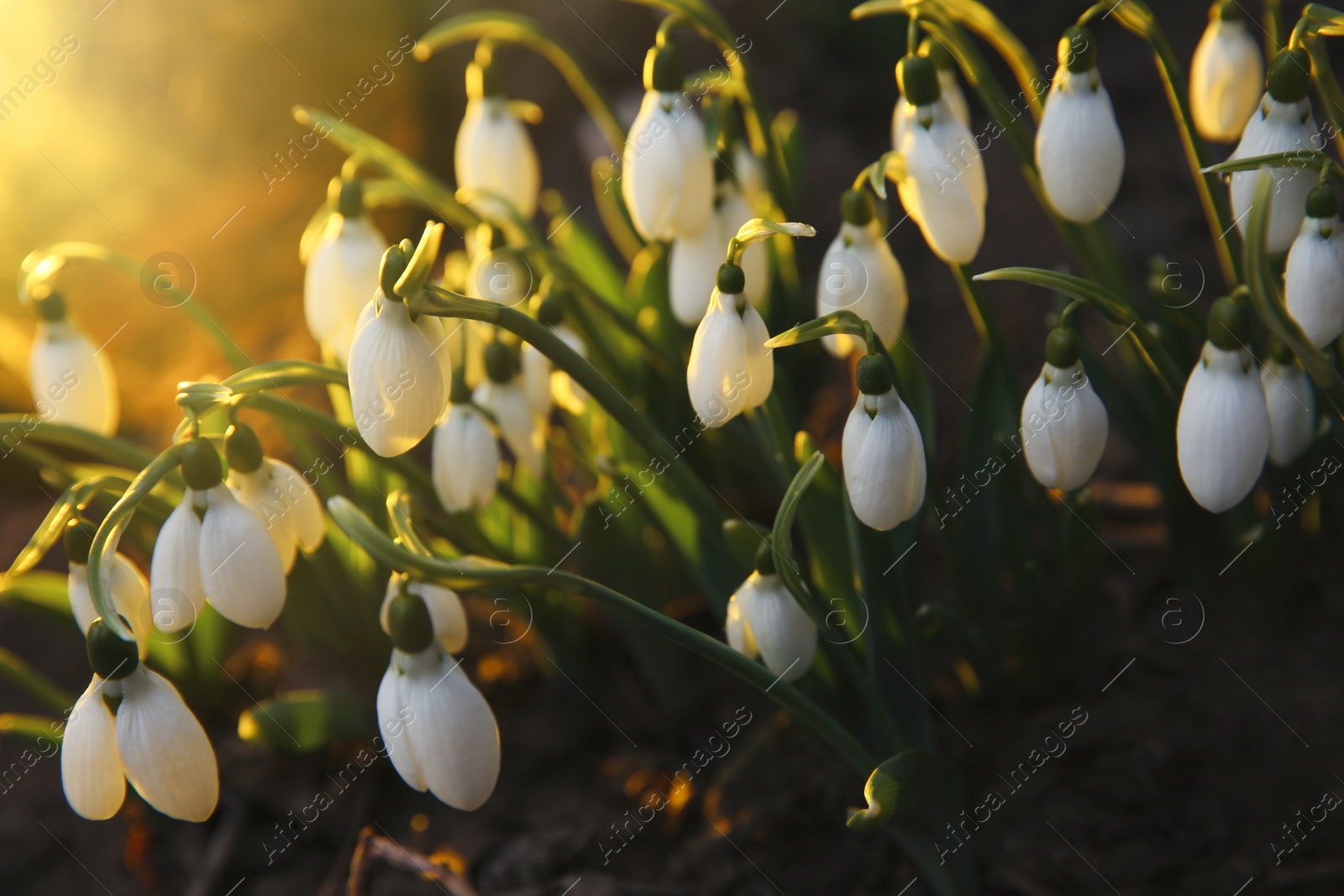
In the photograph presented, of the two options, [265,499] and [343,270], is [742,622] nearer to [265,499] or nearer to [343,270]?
[265,499]

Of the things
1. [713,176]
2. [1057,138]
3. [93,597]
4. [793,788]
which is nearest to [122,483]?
[93,597]

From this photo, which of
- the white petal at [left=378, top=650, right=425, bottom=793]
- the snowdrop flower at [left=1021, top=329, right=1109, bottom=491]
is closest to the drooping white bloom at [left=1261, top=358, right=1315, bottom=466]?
the snowdrop flower at [left=1021, top=329, right=1109, bottom=491]

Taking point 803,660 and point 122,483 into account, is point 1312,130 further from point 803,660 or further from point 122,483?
point 122,483

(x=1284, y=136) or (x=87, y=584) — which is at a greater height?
(x=87, y=584)

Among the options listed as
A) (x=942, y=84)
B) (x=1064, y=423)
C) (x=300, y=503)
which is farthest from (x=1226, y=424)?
(x=300, y=503)

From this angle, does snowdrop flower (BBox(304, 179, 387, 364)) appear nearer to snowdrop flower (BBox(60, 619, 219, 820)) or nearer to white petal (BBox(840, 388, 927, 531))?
snowdrop flower (BBox(60, 619, 219, 820))
